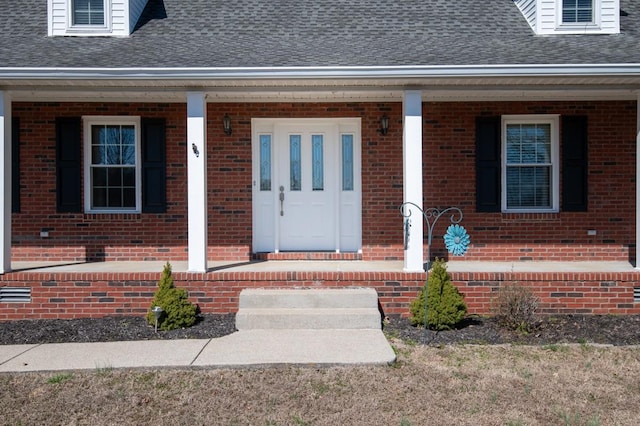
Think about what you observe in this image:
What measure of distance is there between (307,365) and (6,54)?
5.44 m

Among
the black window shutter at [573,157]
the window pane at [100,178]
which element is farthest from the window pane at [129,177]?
the black window shutter at [573,157]

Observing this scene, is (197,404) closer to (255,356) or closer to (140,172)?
(255,356)

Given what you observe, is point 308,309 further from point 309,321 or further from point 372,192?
point 372,192

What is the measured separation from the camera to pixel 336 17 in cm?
862

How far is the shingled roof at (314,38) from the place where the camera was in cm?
688

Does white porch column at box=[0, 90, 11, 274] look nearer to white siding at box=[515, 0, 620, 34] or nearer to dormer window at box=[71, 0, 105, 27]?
dormer window at box=[71, 0, 105, 27]

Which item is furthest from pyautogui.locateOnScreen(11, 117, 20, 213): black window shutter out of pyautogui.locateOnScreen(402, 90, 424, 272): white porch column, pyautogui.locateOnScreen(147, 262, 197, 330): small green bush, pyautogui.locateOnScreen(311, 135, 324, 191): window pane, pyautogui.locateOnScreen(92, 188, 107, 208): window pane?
pyautogui.locateOnScreen(402, 90, 424, 272): white porch column

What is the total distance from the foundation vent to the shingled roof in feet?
8.71

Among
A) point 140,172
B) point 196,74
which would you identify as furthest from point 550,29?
point 140,172

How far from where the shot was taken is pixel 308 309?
664 cm

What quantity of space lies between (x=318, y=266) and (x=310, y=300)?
1214mm

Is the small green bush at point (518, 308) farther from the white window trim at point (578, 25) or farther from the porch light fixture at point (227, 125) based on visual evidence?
the porch light fixture at point (227, 125)

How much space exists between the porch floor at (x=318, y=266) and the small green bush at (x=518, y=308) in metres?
0.97

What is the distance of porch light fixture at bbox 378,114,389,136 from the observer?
27.8 ft
